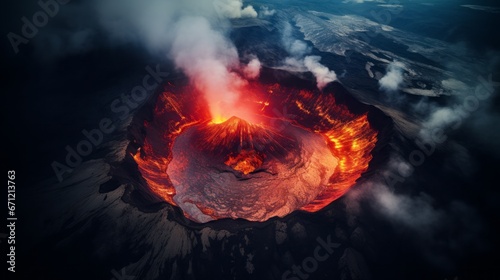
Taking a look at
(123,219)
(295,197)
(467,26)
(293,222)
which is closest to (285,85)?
(295,197)

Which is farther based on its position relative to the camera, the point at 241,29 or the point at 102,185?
the point at 241,29

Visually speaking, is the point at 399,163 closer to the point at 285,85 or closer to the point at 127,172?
the point at 285,85

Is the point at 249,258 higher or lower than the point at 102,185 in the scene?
lower

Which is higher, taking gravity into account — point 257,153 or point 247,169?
point 257,153
